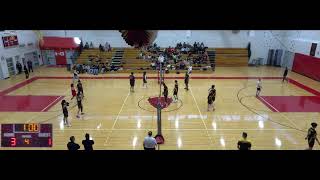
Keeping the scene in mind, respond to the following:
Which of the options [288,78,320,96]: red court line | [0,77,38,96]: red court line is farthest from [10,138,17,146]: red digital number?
[288,78,320,96]: red court line

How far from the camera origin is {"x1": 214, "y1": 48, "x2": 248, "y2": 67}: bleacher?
1121 inches

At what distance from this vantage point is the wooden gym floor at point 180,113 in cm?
1050

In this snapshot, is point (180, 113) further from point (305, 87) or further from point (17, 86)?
point (17, 86)

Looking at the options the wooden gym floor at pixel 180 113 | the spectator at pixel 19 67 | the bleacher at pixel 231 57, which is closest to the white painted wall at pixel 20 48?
the spectator at pixel 19 67

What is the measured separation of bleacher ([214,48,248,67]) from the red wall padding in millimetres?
5119

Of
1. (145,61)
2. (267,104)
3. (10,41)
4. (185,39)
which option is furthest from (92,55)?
(267,104)

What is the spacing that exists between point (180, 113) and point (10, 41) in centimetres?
1814

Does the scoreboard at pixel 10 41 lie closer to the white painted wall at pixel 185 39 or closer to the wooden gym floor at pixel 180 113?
the wooden gym floor at pixel 180 113

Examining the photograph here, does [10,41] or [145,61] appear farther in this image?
[145,61]

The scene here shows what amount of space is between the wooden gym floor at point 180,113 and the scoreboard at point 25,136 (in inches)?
122

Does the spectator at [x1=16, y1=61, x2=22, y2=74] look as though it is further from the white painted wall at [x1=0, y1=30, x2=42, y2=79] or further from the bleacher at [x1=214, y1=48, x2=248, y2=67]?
the bleacher at [x1=214, y1=48, x2=248, y2=67]

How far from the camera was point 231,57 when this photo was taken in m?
28.8
